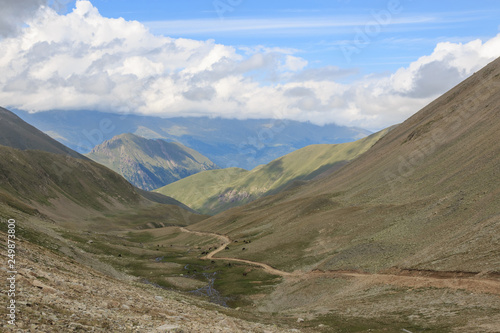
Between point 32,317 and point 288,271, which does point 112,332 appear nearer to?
point 32,317

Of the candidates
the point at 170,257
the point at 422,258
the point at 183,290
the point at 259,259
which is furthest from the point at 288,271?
the point at 170,257

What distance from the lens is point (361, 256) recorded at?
81812 mm

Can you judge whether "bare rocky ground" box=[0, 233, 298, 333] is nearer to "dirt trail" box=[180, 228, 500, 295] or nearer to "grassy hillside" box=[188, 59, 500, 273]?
"dirt trail" box=[180, 228, 500, 295]

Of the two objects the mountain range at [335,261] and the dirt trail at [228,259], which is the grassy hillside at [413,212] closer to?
the mountain range at [335,261]

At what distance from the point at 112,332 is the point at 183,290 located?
6648 centimetres

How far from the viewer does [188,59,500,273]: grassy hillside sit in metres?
67.8

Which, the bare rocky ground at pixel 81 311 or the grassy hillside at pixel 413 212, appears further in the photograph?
the grassy hillside at pixel 413 212

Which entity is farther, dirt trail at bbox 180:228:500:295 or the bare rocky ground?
dirt trail at bbox 180:228:500:295

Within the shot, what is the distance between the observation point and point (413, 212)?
316ft

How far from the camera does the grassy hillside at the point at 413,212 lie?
67750 mm

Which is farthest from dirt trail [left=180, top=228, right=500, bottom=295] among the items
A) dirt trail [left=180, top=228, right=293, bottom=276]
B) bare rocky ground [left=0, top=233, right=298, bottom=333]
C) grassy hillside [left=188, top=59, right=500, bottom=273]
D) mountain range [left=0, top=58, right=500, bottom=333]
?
bare rocky ground [left=0, top=233, right=298, bottom=333]

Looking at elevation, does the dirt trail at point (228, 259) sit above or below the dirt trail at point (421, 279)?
above

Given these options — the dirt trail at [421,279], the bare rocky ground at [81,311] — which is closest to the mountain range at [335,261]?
the bare rocky ground at [81,311]

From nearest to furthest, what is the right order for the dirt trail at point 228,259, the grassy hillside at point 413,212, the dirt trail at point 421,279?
the dirt trail at point 421,279, the grassy hillside at point 413,212, the dirt trail at point 228,259
